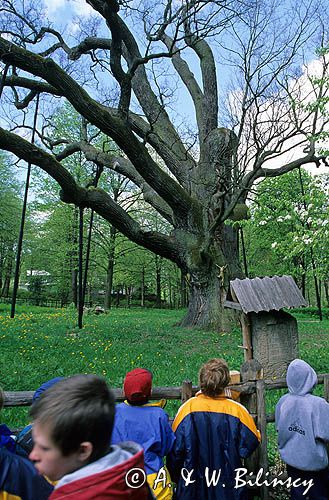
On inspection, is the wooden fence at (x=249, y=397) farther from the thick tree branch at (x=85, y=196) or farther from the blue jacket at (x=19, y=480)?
the thick tree branch at (x=85, y=196)

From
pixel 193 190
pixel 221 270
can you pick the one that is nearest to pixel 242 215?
pixel 193 190

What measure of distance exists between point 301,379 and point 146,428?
1329 mm

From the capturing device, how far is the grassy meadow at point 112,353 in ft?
22.7

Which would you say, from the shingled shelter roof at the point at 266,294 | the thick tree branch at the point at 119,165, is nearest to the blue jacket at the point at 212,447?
the shingled shelter roof at the point at 266,294

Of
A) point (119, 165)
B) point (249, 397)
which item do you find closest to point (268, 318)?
point (249, 397)

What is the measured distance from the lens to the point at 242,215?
615 inches

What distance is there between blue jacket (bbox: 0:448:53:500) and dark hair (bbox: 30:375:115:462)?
0.50 metres

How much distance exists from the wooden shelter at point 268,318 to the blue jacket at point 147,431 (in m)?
4.33

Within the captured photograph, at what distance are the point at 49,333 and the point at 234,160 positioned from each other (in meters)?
7.62

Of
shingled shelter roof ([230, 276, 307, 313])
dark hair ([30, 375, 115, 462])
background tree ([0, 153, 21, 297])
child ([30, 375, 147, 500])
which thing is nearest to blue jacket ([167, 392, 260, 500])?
child ([30, 375, 147, 500])

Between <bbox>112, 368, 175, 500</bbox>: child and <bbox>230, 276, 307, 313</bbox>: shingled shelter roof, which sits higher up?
<bbox>230, 276, 307, 313</bbox>: shingled shelter roof

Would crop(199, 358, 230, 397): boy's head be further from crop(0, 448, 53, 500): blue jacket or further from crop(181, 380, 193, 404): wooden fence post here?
crop(0, 448, 53, 500): blue jacket

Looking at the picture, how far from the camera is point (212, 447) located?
2.98 metres

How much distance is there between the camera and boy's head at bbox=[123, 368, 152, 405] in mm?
2984
